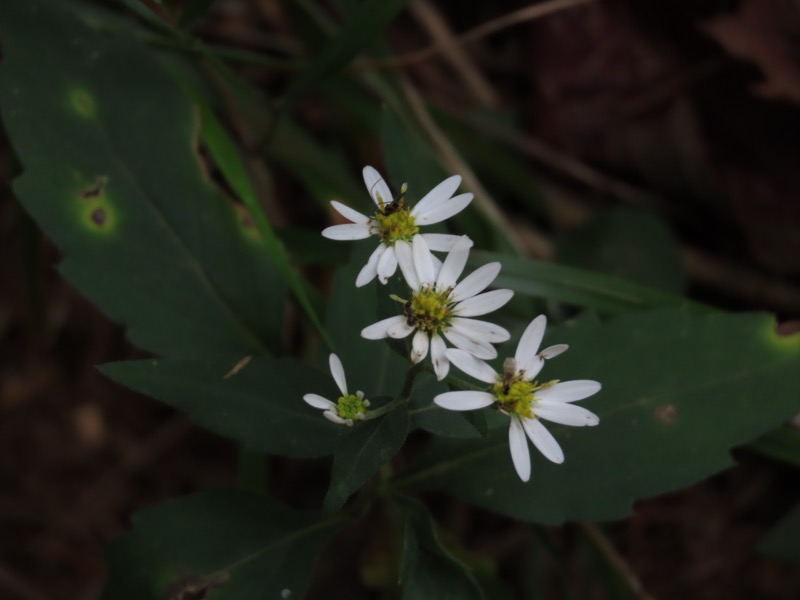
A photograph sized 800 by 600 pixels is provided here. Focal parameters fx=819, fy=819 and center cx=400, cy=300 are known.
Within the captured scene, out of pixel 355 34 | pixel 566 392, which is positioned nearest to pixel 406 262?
pixel 566 392

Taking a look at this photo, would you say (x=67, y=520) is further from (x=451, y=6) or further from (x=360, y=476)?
(x=451, y=6)

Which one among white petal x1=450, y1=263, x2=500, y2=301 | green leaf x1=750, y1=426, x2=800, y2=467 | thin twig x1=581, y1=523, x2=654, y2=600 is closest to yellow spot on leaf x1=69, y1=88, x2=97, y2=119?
white petal x1=450, y1=263, x2=500, y2=301

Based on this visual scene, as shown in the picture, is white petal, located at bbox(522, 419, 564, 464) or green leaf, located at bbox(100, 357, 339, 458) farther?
green leaf, located at bbox(100, 357, 339, 458)

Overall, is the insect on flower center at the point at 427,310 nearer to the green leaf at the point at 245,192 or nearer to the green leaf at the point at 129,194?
the green leaf at the point at 245,192

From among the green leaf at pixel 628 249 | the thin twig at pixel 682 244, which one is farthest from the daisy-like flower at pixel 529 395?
the thin twig at pixel 682 244

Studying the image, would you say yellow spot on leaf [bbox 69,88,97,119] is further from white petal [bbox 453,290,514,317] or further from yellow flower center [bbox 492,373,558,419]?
yellow flower center [bbox 492,373,558,419]

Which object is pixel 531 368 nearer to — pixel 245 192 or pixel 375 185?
pixel 375 185
